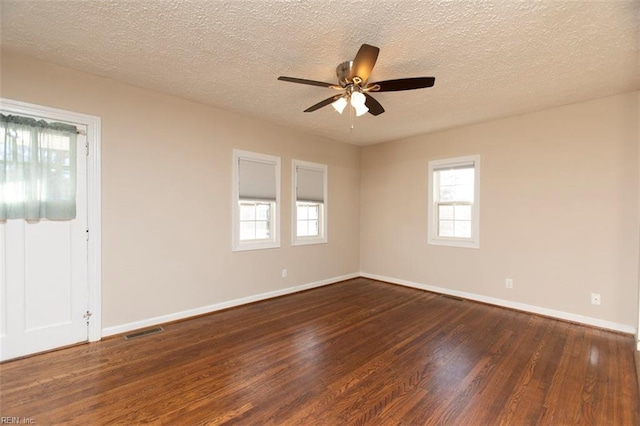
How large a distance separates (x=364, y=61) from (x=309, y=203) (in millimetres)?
3173

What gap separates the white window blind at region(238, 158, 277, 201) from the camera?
4.11 m

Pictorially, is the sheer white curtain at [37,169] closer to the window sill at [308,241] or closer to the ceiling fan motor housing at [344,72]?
the ceiling fan motor housing at [344,72]

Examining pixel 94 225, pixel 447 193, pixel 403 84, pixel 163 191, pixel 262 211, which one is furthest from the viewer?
pixel 447 193

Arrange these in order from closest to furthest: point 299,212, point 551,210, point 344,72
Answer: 1. point 344,72
2. point 551,210
3. point 299,212

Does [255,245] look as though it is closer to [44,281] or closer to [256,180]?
[256,180]

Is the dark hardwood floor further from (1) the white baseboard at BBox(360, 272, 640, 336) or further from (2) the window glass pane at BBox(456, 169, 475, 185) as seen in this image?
(2) the window glass pane at BBox(456, 169, 475, 185)

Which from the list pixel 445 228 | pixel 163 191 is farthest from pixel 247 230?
pixel 445 228

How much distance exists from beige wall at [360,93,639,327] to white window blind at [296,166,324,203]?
5.36ft

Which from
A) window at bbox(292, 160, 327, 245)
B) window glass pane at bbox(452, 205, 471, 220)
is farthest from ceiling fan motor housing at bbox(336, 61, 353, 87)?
window glass pane at bbox(452, 205, 471, 220)

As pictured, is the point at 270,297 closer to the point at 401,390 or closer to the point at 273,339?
the point at 273,339

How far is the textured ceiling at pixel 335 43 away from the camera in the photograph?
194cm

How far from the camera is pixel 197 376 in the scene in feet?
7.64

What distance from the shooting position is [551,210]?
3670 millimetres

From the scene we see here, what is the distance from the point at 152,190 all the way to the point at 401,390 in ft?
10.5
